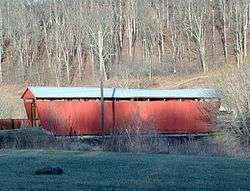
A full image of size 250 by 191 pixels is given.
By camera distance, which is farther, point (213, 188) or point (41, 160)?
point (41, 160)

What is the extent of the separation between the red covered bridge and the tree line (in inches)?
860

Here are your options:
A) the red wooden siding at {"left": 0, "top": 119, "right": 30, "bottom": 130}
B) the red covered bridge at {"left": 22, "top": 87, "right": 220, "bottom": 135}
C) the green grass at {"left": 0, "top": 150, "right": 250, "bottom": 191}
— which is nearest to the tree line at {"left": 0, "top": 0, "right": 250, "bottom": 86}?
the red covered bridge at {"left": 22, "top": 87, "right": 220, "bottom": 135}

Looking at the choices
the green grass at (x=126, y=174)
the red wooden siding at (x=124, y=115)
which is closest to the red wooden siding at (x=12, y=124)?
the red wooden siding at (x=124, y=115)

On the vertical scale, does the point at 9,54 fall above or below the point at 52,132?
above

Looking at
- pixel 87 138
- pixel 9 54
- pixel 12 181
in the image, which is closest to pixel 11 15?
pixel 9 54

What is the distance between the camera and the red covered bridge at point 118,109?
37.4 meters

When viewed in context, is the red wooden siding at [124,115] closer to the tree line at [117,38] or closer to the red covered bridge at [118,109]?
the red covered bridge at [118,109]

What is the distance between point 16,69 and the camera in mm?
70312

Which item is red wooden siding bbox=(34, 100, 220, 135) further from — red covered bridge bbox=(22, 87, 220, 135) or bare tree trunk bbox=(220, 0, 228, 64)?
bare tree trunk bbox=(220, 0, 228, 64)

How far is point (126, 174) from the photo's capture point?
15758 millimetres

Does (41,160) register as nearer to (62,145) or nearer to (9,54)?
(62,145)

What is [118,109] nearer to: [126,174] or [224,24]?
[126,174]

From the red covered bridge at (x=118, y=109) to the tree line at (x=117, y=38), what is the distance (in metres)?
21.9

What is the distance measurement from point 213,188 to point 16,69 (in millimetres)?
59462
